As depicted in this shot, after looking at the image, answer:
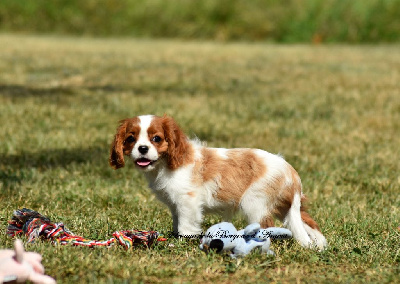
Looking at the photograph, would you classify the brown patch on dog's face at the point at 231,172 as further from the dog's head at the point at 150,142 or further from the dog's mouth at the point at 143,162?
the dog's mouth at the point at 143,162

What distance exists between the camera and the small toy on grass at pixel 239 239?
381 cm

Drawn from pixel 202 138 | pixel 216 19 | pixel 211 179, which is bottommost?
pixel 202 138

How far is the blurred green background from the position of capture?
846 inches

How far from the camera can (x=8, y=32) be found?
23156mm

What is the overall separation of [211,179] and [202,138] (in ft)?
11.4

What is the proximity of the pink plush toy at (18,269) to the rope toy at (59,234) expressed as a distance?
2.42ft

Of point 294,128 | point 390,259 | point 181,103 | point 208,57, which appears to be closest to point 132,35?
point 208,57

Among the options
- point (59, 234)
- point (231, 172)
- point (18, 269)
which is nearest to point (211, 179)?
point (231, 172)

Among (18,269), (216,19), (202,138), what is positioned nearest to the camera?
(18,269)

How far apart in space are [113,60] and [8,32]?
9.96 metres

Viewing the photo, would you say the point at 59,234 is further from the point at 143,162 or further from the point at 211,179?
the point at 211,179

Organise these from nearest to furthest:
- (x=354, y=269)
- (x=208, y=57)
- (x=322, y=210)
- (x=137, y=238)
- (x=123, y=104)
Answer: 1. (x=354, y=269)
2. (x=137, y=238)
3. (x=322, y=210)
4. (x=123, y=104)
5. (x=208, y=57)

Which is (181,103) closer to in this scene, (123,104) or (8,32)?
(123,104)

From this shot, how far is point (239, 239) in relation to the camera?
384 centimetres
